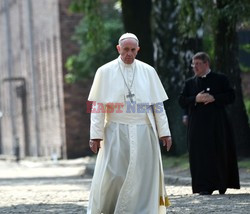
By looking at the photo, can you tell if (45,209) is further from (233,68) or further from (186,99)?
(233,68)

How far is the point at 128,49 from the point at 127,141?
908 mm

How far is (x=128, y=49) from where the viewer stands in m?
10.8

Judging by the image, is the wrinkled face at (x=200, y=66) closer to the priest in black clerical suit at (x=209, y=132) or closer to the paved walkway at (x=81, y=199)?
the priest in black clerical suit at (x=209, y=132)

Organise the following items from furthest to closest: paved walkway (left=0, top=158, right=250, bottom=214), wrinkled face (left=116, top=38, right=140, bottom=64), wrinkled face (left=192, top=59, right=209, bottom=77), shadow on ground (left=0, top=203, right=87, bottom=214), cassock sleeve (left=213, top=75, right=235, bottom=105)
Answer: cassock sleeve (left=213, top=75, right=235, bottom=105) < wrinkled face (left=192, top=59, right=209, bottom=77) < shadow on ground (left=0, top=203, right=87, bottom=214) < paved walkway (left=0, top=158, right=250, bottom=214) < wrinkled face (left=116, top=38, right=140, bottom=64)

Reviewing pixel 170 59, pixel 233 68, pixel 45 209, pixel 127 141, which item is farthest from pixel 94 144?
pixel 170 59

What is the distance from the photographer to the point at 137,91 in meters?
11.0

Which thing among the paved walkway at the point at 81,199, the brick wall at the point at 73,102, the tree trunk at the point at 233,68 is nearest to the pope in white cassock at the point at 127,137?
the paved walkway at the point at 81,199

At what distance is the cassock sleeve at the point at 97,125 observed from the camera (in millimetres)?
10789

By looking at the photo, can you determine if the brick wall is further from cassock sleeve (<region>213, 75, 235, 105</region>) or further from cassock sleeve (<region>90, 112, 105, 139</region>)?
cassock sleeve (<region>90, 112, 105, 139</region>)

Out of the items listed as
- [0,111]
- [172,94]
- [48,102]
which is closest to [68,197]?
[172,94]

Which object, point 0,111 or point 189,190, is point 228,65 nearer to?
point 189,190

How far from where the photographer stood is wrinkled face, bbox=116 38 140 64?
10.8 meters

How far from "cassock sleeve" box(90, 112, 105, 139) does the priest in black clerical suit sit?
402cm

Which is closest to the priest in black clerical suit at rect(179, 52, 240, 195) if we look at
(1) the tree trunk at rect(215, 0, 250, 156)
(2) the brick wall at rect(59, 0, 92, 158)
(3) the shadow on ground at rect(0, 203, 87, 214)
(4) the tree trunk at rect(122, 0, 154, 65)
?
(3) the shadow on ground at rect(0, 203, 87, 214)
